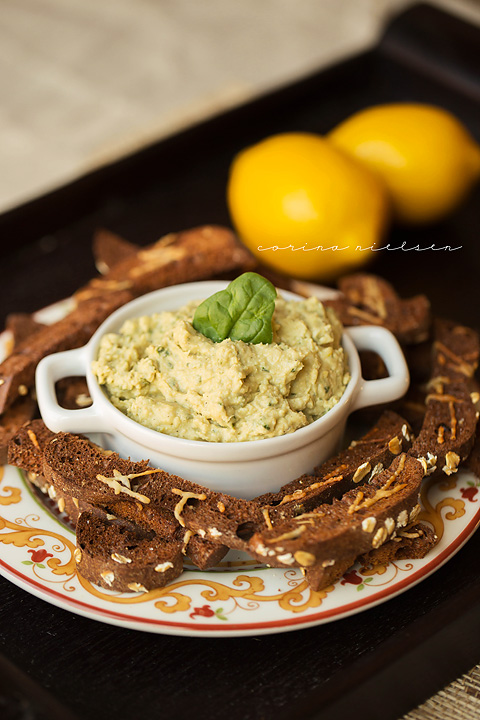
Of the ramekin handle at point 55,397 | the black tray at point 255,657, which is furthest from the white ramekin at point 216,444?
the black tray at point 255,657

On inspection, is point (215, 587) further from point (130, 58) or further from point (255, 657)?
point (130, 58)

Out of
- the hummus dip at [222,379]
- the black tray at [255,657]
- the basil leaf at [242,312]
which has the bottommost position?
the black tray at [255,657]

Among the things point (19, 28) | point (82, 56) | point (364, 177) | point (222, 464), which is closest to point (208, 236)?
point (364, 177)

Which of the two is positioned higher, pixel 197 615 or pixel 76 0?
pixel 197 615

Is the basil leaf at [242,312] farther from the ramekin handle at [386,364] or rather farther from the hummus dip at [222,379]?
the ramekin handle at [386,364]

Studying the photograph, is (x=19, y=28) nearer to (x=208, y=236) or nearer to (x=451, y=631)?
(x=208, y=236)

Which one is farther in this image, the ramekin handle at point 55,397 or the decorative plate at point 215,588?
the ramekin handle at point 55,397

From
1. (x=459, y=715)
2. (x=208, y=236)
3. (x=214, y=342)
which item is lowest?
(x=459, y=715)

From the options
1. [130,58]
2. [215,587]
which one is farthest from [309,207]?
[130,58]
